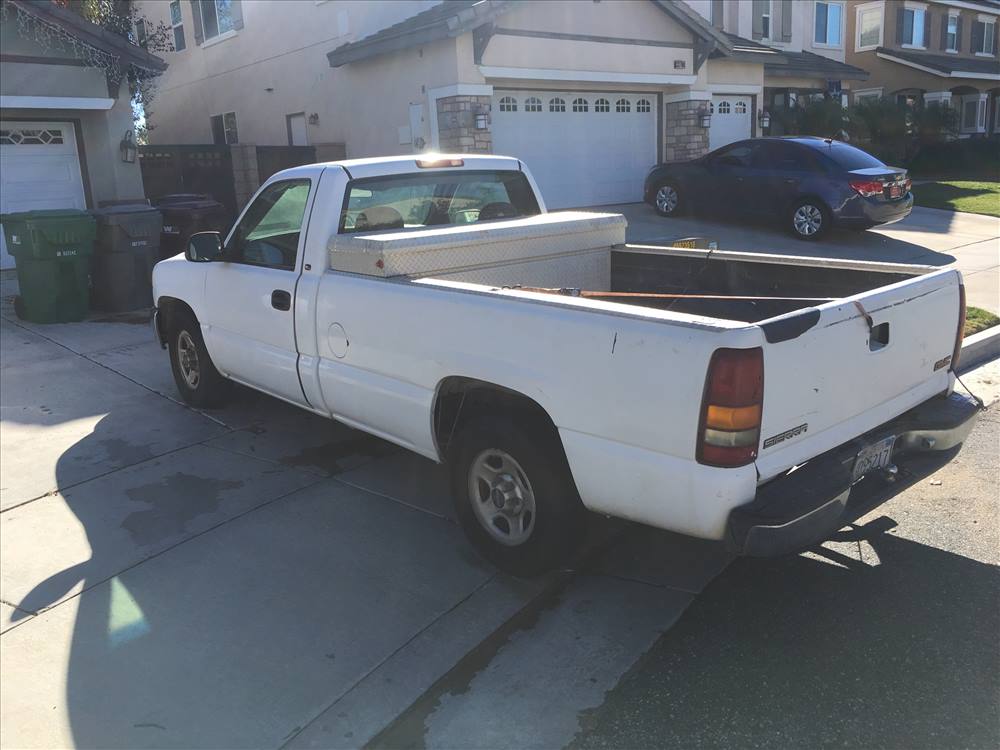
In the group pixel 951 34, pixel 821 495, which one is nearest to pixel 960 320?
pixel 821 495

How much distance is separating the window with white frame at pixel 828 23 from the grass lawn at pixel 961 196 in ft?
28.0

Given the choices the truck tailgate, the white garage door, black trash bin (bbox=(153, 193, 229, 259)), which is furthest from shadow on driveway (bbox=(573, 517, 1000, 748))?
the white garage door

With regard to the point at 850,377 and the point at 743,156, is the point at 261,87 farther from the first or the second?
the point at 850,377

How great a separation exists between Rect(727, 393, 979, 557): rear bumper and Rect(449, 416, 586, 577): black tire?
2.62 ft

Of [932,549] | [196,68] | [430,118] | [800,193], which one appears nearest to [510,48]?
[430,118]

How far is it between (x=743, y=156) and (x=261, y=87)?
11385mm

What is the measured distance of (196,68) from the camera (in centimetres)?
2234

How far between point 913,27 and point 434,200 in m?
35.2

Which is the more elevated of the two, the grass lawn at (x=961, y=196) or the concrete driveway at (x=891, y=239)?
the grass lawn at (x=961, y=196)

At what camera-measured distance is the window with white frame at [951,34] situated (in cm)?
3559

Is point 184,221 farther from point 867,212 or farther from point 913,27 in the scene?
point 913,27

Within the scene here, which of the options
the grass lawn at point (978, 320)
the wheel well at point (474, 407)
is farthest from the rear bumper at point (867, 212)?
the wheel well at point (474, 407)

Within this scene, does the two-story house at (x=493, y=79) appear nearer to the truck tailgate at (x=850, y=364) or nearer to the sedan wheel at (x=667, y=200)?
the sedan wheel at (x=667, y=200)

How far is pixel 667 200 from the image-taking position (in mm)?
15828
